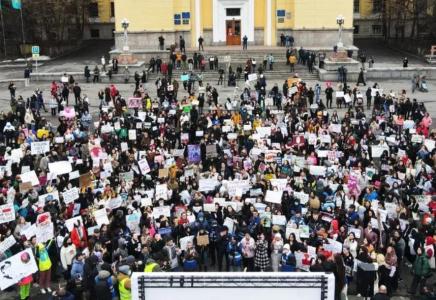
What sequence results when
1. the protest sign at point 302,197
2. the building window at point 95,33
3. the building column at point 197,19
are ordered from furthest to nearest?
1. the building window at point 95,33
2. the building column at point 197,19
3. the protest sign at point 302,197

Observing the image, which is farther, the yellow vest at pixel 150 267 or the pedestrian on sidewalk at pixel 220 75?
the pedestrian on sidewalk at pixel 220 75

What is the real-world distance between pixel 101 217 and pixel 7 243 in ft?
8.49

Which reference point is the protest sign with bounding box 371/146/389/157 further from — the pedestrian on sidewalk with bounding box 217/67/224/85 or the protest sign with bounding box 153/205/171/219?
the pedestrian on sidewalk with bounding box 217/67/224/85

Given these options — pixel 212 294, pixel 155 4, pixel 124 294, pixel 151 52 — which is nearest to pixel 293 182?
pixel 124 294

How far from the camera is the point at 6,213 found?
51.5ft

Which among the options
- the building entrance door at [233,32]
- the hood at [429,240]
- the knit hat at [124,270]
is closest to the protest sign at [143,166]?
the knit hat at [124,270]

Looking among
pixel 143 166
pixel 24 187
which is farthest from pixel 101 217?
pixel 143 166

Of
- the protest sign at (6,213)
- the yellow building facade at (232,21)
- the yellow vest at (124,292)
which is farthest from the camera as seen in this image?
the yellow building facade at (232,21)

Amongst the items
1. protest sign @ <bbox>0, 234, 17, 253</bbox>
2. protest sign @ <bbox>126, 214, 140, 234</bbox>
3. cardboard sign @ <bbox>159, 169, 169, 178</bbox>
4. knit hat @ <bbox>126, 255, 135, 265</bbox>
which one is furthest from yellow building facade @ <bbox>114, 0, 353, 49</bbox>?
knit hat @ <bbox>126, 255, 135, 265</bbox>

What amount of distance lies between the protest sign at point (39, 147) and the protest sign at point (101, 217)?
6882 millimetres

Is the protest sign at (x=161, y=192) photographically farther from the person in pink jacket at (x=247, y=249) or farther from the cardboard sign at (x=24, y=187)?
the cardboard sign at (x=24, y=187)

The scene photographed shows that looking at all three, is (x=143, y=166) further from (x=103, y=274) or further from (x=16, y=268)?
(x=103, y=274)

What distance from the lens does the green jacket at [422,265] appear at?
13.6 metres

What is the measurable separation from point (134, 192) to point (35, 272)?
4327 millimetres
